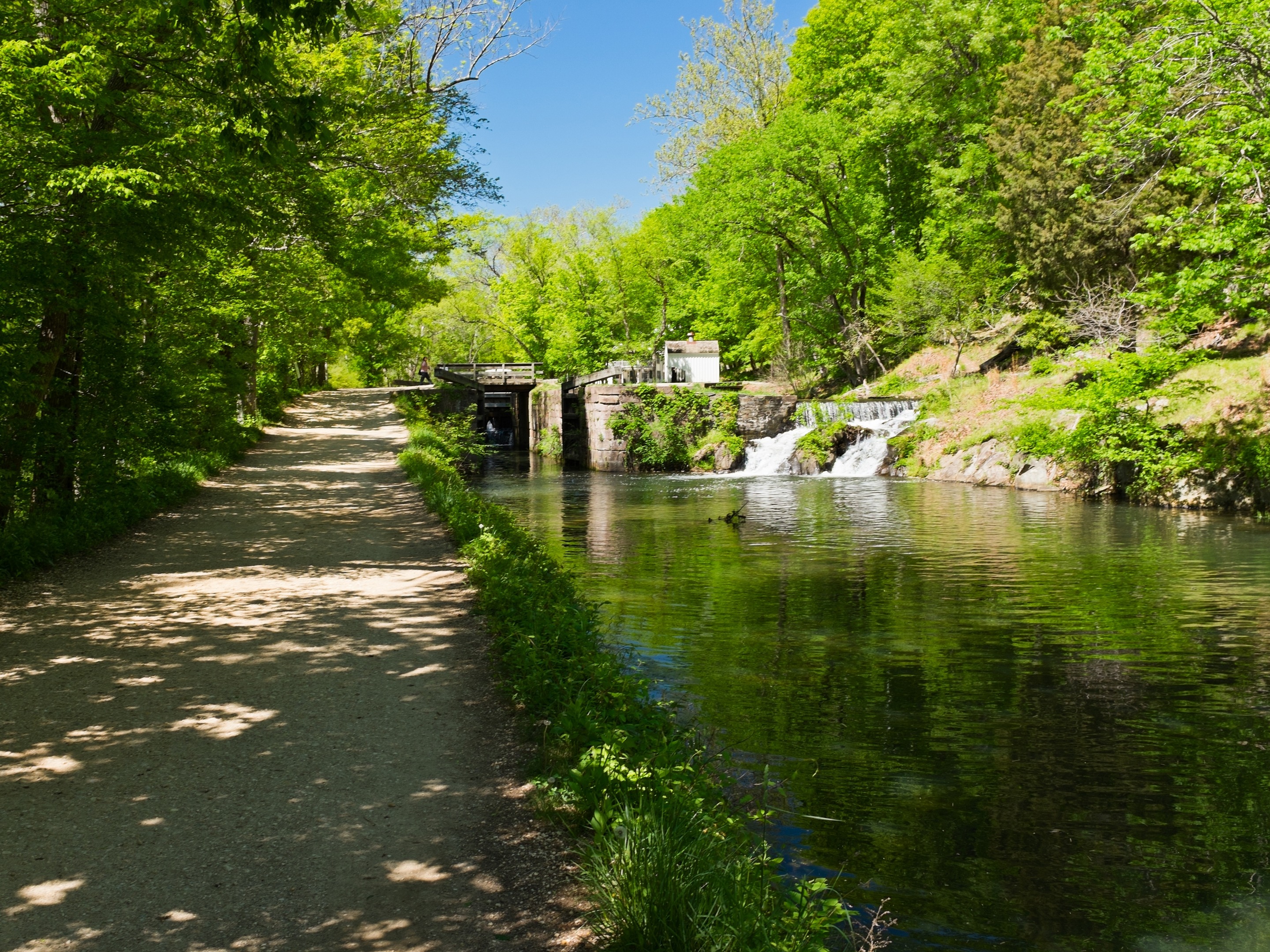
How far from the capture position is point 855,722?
748 centimetres

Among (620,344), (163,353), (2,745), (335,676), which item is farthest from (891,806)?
(620,344)

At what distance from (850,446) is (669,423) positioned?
854 centimetres

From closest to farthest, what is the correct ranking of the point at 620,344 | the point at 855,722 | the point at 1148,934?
the point at 1148,934 < the point at 855,722 < the point at 620,344

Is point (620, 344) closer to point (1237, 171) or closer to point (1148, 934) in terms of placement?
point (1237, 171)

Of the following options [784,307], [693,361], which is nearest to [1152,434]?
[784,307]

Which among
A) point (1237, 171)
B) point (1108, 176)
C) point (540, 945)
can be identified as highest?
point (1108, 176)

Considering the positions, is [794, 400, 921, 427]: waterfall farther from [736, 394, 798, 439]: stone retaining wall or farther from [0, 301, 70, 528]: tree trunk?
[0, 301, 70, 528]: tree trunk

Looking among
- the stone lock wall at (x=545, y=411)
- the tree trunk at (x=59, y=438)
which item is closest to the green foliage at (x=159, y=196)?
the tree trunk at (x=59, y=438)

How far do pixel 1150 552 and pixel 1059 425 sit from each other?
9.15 m

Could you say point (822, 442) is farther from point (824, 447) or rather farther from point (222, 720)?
point (222, 720)

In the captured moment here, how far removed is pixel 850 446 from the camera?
32.2m

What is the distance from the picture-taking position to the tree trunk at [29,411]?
35.1ft

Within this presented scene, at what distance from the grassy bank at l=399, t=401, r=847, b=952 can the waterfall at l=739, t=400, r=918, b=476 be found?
24.0m

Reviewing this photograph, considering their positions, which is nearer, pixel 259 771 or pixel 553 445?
pixel 259 771
